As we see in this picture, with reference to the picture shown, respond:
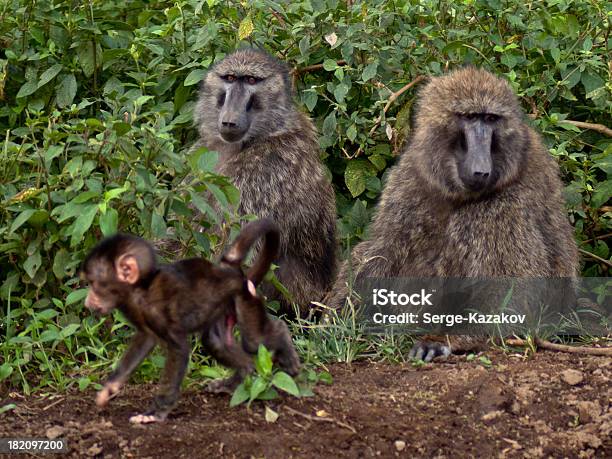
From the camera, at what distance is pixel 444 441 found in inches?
149

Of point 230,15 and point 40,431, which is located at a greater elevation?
point 230,15

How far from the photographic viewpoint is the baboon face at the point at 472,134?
4.93 m

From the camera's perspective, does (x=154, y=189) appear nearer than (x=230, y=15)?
Yes

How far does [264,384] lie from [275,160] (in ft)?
6.72

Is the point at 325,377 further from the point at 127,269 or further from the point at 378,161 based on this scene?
the point at 378,161

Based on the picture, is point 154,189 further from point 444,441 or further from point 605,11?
point 605,11

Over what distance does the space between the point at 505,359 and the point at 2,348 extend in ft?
6.38

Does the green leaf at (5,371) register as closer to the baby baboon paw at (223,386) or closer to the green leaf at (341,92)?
the baby baboon paw at (223,386)

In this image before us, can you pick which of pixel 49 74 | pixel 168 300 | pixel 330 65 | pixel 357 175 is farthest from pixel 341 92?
pixel 168 300

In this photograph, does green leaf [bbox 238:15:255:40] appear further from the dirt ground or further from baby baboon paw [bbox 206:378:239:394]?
baby baboon paw [bbox 206:378:239:394]

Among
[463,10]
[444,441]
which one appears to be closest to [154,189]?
[444,441]

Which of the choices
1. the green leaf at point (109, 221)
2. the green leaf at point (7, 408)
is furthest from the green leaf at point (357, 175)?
the green leaf at point (7, 408)

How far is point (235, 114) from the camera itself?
550 cm

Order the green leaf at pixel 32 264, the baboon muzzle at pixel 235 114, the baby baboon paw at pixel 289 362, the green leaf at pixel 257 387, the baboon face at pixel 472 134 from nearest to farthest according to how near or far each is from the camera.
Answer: the green leaf at pixel 257 387 → the baby baboon paw at pixel 289 362 → the green leaf at pixel 32 264 → the baboon face at pixel 472 134 → the baboon muzzle at pixel 235 114
